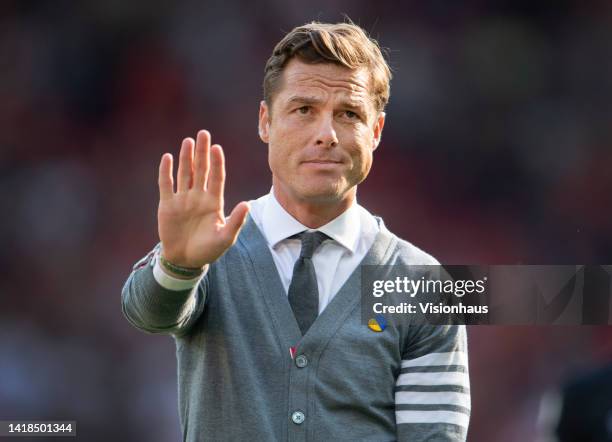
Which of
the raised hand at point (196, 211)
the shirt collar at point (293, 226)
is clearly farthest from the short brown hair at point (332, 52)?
the raised hand at point (196, 211)

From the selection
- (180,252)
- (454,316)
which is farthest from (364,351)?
(180,252)

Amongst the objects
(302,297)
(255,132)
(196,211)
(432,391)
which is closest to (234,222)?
(196,211)

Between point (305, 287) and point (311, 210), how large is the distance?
19cm

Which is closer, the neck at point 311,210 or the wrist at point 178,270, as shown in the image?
the wrist at point 178,270

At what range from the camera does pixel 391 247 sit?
2287mm

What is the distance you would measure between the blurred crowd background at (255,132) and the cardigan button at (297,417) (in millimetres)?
2959

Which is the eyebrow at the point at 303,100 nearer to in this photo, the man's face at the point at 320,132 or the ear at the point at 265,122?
the man's face at the point at 320,132

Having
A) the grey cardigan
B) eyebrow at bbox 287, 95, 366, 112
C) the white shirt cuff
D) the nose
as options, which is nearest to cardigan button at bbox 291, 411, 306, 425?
the grey cardigan

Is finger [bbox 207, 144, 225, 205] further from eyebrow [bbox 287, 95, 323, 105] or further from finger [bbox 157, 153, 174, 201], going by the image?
eyebrow [bbox 287, 95, 323, 105]

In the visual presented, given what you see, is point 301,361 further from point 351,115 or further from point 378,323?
point 351,115

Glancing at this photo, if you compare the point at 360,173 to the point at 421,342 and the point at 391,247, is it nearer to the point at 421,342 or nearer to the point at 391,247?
the point at 391,247

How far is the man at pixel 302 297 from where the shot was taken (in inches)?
76.0

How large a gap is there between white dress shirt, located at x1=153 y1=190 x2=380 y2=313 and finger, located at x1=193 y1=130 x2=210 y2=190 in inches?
14.7

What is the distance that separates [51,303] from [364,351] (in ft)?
10.5
